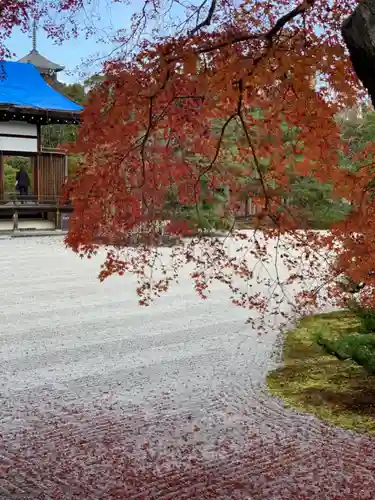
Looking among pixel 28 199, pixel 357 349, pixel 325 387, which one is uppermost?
pixel 28 199

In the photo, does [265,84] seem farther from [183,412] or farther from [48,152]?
[48,152]

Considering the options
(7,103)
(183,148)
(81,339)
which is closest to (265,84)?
(183,148)

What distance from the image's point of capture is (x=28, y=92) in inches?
639

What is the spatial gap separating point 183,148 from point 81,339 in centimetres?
345

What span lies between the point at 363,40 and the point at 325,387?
3472 millimetres

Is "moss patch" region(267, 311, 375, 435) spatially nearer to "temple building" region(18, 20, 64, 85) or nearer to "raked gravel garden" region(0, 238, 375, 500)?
"raked gravel garden" region(0, 238, 375, 500)

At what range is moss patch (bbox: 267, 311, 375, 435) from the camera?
4258mm

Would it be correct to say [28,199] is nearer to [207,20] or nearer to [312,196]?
[312,196]

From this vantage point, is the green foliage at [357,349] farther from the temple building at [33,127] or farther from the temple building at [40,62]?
the temple building at [40,62]

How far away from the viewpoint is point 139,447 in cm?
361

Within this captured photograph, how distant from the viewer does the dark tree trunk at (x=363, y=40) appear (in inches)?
75.1

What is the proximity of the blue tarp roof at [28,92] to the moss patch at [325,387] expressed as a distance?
11.2m

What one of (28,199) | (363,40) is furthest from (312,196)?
(363,40)

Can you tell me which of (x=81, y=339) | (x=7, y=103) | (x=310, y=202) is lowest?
(x=81, y=339)
